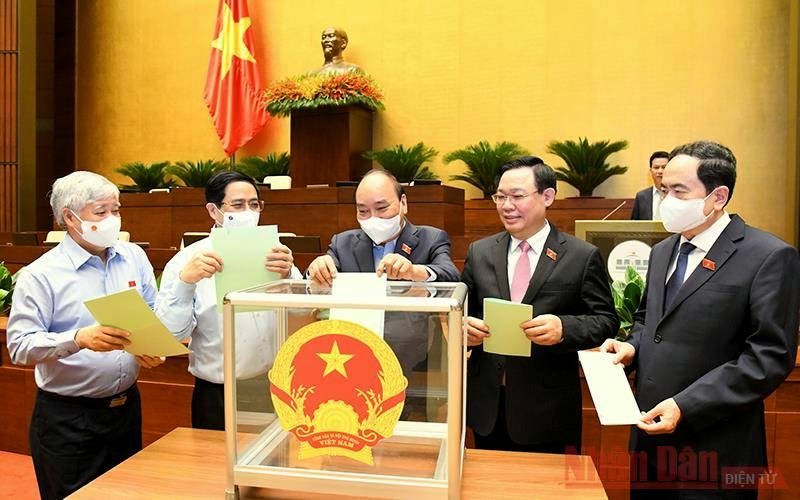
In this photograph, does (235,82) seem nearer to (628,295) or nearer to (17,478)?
(17,478)

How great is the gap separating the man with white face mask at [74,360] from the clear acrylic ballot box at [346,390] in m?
0.79

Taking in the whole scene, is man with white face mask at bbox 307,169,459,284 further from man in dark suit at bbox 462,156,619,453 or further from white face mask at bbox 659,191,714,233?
white face mask at bbox 659,191,714,233

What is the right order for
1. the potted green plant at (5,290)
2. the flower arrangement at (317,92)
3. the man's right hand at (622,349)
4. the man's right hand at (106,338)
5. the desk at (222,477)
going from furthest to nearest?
the flower arrangement at (317,92)
the potted green plant at (5,290)
the man's right hand at (622,349)
the man's right hand at (106,338)
the desk at (222,477)

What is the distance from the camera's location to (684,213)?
1.55 meters

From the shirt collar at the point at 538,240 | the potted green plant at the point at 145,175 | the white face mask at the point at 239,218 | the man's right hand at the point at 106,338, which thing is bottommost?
the man's right hand at the point at 106,338

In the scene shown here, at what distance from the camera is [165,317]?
5.70 feet

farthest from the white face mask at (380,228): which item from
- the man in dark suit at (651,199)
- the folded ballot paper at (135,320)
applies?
the man in dark suit at (651,199)

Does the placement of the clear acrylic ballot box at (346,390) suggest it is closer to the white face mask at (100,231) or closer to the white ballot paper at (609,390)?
the white ballot paper at (609,390)

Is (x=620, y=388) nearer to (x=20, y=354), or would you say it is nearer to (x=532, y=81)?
(x=20, y=354)

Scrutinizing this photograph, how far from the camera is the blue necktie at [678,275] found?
63.6 inches

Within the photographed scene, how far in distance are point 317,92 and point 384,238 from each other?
3.89m

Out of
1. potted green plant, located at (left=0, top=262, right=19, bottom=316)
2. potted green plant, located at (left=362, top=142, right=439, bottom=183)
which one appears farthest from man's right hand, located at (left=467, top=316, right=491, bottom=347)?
potted green plant, located at (left=362, top=142, right=439, bottom=183)

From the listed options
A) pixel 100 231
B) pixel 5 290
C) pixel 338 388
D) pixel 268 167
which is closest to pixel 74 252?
pixel 100 231

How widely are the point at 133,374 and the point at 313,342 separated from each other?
1067mm
